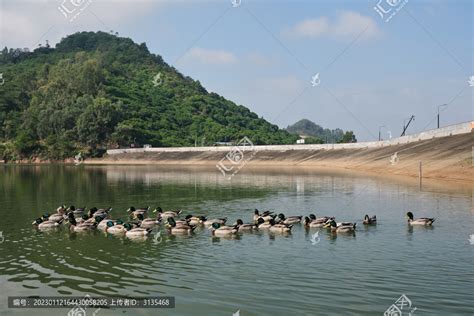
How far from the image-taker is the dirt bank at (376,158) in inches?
2601

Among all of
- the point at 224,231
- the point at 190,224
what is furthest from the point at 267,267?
the point at 190,224

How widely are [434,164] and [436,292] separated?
55426 millimetres

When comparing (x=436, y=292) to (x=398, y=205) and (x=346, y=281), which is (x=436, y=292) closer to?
(x=346, y=281)

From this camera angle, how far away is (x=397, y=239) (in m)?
27.1

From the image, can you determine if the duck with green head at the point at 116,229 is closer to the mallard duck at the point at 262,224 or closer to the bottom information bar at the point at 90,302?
the mallard duck at the point at 262,224

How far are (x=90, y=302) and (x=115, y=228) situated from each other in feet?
44.8

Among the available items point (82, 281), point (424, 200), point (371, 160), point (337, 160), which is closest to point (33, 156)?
point (337, 160)

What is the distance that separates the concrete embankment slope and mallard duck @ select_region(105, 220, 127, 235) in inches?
1584

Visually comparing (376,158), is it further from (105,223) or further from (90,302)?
(90,302)

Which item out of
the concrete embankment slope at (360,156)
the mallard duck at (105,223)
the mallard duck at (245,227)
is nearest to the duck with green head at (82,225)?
the mallard duck at (105,223)

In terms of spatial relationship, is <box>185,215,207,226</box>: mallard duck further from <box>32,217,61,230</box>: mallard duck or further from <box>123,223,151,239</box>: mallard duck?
<box>32,217,61,230</box>: mallard duck

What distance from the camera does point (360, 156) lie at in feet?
357

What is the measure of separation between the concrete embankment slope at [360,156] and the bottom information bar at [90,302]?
47.3 metres

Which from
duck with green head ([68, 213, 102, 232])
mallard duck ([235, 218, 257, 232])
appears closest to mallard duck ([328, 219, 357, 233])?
mallard duck ([235, 218, 257, 232])
